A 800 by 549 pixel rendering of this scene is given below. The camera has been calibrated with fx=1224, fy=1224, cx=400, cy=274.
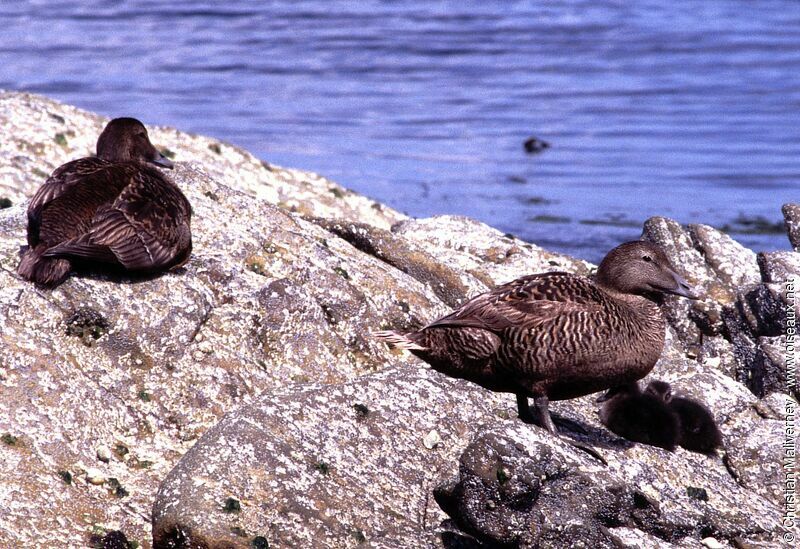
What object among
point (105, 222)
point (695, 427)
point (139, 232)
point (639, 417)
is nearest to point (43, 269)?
point (105, 222)

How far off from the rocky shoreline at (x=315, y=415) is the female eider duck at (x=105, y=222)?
16 centimetres

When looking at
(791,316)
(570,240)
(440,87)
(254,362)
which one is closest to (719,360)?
(791,316)

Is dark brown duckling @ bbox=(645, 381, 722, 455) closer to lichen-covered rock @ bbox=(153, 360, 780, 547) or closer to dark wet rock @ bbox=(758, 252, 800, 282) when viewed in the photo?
lichen-covered rock @ bbox=(153, 360, 780, 547)

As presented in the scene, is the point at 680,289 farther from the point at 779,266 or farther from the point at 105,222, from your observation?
the point at 105,222

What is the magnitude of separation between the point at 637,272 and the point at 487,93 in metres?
22.0

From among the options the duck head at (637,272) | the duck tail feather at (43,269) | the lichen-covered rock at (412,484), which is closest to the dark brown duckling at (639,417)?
the lichen-covered rock at (412,484)

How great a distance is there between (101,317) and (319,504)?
1.87m

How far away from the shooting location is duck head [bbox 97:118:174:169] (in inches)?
336

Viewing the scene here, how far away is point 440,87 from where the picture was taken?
29484 mm

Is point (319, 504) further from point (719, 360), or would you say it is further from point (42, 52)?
point (42, 52)

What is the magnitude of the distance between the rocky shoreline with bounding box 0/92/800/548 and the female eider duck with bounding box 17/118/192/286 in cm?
16

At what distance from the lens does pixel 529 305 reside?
6.83 meters

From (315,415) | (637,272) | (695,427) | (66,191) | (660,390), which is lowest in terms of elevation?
(695,427)

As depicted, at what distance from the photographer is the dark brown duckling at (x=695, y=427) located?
7.45 m
